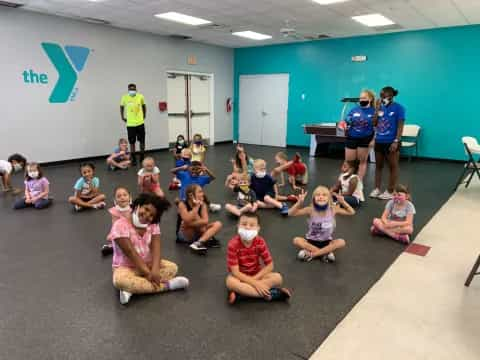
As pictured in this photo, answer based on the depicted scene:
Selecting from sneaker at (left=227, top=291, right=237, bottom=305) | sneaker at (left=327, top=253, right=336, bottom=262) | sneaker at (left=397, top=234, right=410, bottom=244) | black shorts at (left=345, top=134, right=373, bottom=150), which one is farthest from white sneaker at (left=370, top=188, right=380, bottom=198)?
sneaker at (left=227, top=291, right=237, bottom=305)

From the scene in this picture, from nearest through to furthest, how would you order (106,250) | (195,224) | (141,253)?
(141,253), (106,250), (195,224)

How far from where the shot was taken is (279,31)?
813 cm

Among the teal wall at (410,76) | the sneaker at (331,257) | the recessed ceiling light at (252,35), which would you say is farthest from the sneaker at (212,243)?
the teal wall at (410,76)

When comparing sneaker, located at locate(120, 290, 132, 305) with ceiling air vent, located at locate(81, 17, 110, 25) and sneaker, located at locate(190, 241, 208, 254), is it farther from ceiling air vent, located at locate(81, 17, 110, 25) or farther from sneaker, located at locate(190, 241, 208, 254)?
ceiling air vent, located at locate(81, 17, 110, 25)

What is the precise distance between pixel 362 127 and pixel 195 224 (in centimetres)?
290

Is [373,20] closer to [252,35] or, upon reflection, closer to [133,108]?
[252,35]

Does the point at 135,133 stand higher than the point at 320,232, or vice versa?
the point at 135,133

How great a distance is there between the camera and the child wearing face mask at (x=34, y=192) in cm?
434

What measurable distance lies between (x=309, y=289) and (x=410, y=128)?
7027mm

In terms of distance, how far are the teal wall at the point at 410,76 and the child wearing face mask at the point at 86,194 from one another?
6940 mm

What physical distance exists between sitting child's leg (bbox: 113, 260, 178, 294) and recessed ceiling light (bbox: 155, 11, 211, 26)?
5.66 m

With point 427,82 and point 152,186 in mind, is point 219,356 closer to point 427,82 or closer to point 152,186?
point 152,186

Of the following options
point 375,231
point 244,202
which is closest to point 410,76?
point 375,231

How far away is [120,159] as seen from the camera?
7.28m
